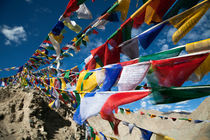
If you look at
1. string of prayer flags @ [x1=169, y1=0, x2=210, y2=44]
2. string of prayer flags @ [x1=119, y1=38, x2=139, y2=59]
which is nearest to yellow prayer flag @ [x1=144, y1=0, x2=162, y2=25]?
string of prayer flags @ [x1=169, y1=0, x2=210, y2=44]

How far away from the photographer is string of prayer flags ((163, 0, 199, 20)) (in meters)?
1.70

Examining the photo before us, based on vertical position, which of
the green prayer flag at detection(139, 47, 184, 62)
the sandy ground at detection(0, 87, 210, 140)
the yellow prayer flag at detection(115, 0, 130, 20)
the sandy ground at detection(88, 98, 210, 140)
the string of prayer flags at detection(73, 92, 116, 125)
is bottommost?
the sandy ground at detection(88, 98, 210, 140)

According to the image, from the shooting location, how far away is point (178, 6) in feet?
5.87

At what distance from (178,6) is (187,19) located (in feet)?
0.79

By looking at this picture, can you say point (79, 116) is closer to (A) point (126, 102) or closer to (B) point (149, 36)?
(A) point (126, 102)

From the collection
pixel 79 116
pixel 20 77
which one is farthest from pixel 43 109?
pixel 79 116

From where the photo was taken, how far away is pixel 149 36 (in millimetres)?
2059

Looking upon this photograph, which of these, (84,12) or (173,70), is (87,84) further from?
(173,70)

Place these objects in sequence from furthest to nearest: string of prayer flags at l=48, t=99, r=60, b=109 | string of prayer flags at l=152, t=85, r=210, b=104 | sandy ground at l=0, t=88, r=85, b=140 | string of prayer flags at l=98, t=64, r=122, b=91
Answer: sandy ground at l=0, t=88, r=85, b=140, string of prayer flags at l=48, t=99, r=60, b=109, string of prayer flags at l=98, t=64, r=122, b=91, string of prayer flags at l=152, t=85, r=210, b=104

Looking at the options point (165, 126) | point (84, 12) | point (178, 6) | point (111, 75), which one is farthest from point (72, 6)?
point (165, 126)

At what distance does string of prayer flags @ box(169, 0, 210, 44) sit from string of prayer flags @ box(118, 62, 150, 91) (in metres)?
0.70

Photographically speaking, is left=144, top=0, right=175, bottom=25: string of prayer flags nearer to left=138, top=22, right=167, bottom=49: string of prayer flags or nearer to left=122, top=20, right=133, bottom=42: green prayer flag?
left=138, top=22, right=167, bottom=49: string of prayer flags

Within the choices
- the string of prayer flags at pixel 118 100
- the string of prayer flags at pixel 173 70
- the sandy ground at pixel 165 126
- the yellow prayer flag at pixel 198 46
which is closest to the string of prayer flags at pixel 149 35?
the yellow prayer flag at pixel 198 46

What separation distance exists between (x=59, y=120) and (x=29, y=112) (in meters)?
1.91
